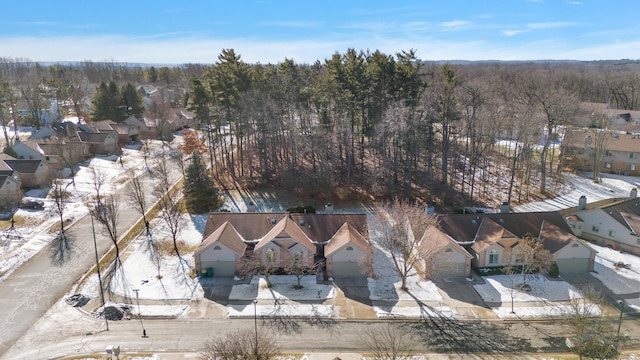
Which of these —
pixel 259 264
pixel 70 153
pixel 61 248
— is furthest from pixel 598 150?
pixel 70 153

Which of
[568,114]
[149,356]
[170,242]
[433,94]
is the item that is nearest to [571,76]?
[568,114]

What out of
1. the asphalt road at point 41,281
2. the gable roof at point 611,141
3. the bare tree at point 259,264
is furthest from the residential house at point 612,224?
the asphalt road at point 41,281

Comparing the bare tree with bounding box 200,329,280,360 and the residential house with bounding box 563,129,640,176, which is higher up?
the residential house with bounding box 563,129,640,176

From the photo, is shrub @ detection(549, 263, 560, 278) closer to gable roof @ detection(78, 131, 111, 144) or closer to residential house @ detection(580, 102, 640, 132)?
residential house @ detection(580, 102, 640, 132)

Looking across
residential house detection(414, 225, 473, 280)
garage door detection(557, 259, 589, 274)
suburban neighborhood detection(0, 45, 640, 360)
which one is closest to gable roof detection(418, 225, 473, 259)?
residential house detection(414, 225, 473, 280)

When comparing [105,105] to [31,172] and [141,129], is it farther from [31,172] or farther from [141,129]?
[31,172]

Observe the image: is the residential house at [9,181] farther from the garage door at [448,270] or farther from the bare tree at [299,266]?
the garage door at [448,270]
